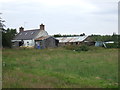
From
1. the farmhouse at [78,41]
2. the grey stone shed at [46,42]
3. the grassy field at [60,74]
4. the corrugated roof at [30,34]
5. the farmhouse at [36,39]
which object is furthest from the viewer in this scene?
the farmhouse at [78,41]

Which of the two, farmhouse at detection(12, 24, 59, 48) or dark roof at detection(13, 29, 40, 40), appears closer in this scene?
farmhouse at detection(12, 24, 59, 48)

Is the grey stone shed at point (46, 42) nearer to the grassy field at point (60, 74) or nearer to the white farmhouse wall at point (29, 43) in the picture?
the white farmhouse wall at point (29, 43)

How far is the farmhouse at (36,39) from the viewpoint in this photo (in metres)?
52.7

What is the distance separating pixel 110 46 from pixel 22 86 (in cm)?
4367

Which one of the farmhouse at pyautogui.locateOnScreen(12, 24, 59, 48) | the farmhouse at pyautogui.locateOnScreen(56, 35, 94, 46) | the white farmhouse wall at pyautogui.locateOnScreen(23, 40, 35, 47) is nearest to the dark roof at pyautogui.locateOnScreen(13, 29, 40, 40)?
the farmhouse at pyautogui.locateOnScreen(12, 24, 59, 48)

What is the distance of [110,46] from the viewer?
1941 inches

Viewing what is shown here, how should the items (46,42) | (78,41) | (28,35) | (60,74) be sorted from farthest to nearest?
1. (78,41)
2. (28,35)
3. (46,42)
4. (60,74)

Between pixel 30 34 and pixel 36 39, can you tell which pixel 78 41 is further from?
pixel 30 34

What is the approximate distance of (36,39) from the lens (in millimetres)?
53875

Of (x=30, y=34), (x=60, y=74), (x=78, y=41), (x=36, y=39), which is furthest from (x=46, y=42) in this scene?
(x=60, y=74)

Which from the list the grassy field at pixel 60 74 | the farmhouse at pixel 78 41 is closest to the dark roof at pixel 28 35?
the farmhouse at pixel 78 41

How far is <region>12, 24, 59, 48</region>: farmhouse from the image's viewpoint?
5267 cm

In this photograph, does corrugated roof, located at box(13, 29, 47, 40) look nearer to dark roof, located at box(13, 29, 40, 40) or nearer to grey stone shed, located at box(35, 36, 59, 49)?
dark roof, located at box(13, 29, 40, 40)

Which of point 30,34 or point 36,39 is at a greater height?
point 30,34
